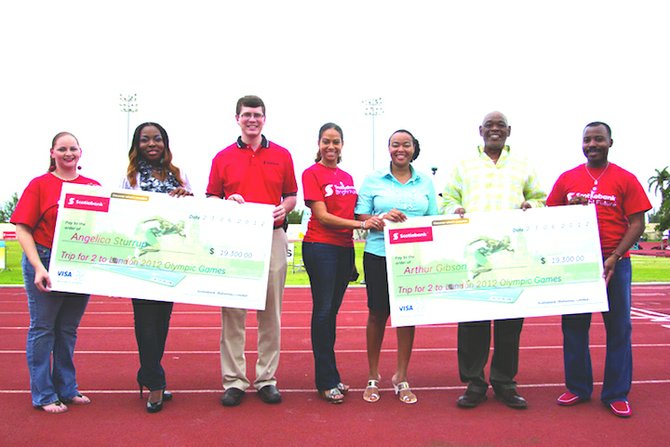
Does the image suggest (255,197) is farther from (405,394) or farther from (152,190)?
(405,394)

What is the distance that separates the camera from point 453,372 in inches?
Result: 199

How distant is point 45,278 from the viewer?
144 inches

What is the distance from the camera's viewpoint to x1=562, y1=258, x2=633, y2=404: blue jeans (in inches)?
151

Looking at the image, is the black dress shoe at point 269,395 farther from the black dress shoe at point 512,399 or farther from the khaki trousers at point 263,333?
the black dress shoe at point 512,399

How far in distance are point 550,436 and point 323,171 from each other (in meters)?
2.29

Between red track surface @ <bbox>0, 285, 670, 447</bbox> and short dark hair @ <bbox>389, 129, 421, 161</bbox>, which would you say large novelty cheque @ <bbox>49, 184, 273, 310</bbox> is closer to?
red track surface @ <bbox>0, 285, 670, 447</bbox>

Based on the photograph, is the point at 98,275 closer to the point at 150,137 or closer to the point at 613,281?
the point at 150,137

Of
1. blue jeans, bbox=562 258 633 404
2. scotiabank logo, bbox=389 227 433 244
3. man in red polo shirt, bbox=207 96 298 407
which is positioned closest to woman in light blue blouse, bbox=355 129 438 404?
scotiabank logo, bbox=389 227 433 244

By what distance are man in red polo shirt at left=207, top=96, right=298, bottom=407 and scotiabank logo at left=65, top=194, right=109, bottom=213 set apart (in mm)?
727

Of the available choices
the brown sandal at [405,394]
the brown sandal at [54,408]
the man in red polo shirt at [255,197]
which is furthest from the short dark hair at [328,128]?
the brown sandal at [54,408]

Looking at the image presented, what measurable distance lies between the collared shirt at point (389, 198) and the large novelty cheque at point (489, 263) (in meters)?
0.17

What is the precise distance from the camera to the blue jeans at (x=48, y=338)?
12.4 ft

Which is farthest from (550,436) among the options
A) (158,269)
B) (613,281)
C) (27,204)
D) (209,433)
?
(27,204)

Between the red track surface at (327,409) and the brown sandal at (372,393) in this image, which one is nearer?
the red track surface at (327,409)
